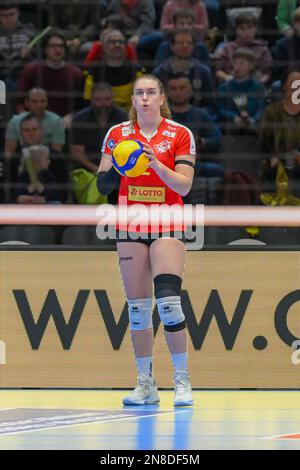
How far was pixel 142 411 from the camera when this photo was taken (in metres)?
7.96

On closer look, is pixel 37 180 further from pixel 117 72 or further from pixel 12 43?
pixel 12 43

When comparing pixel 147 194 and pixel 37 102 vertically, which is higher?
pixel 37 102

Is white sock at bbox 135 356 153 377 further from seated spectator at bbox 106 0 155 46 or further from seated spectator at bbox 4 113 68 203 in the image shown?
seated spectator at bbox 106 0 155 46

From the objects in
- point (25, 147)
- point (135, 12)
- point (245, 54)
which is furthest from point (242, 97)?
point (25, 147)

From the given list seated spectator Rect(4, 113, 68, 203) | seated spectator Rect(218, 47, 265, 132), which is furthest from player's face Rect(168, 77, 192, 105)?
seated spectator Rect(4, 113, 68, 203)

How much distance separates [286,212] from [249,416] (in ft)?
4.78

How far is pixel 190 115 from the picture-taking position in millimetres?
11656

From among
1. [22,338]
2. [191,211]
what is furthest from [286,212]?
[22,338]

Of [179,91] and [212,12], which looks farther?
[212,12]

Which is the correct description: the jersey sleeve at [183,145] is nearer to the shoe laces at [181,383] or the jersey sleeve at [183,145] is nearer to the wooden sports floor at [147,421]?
the shoe laces at [181,383]

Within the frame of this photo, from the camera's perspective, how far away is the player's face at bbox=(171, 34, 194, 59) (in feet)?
39.7

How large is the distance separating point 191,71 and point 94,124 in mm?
1150
